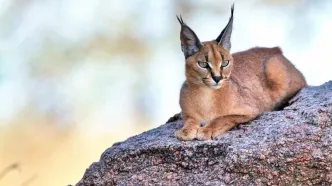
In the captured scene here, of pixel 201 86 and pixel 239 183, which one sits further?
pixel 201 86

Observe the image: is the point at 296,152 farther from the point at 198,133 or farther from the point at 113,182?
the point at 113,182

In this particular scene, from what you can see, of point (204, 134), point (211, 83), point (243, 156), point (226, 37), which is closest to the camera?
point (243, 156)

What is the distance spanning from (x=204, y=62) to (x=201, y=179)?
3.63 feet

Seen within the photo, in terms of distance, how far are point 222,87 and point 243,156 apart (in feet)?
3.83

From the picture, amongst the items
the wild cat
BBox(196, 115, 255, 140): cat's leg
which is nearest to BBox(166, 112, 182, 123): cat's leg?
the wild cat

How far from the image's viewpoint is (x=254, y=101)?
6684mm

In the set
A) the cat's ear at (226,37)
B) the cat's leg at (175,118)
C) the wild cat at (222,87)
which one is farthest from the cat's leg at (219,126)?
the cat's leg at (175,118)

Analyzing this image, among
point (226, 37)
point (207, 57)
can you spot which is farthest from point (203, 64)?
point (226, 37)

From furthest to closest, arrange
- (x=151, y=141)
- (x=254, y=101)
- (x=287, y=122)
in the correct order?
(x=254, y=101), (x=151, y=141), (x=287, y=122)

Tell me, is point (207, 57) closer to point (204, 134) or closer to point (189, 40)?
point (189, 40)

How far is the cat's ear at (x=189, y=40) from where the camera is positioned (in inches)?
235

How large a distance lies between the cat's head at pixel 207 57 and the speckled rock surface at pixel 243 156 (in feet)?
1.71

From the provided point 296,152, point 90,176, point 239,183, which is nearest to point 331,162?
point 296,152

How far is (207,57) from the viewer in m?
5.87
